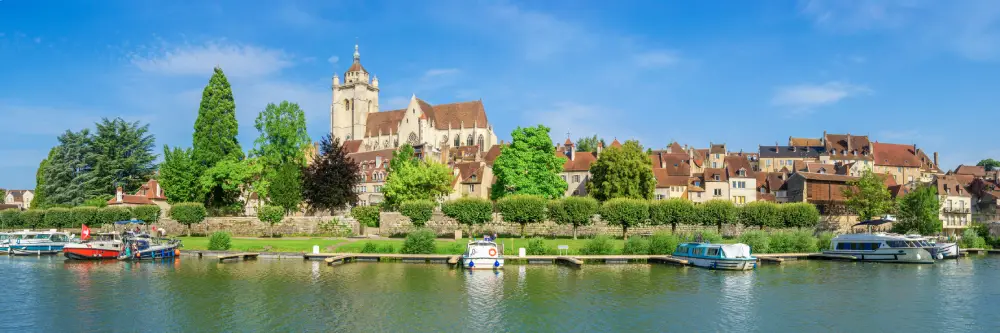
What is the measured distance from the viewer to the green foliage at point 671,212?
62.8 metres

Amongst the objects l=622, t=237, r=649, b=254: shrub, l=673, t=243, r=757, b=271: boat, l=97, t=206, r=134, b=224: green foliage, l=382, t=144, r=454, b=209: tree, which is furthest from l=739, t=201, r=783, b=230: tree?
l=97, t=206, r=134, b=224: green foliage

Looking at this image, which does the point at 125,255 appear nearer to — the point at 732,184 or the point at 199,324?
the point at 199,324

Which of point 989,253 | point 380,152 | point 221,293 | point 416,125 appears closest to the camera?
point 221,293

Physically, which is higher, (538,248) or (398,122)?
(398,122)

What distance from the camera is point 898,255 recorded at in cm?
5031

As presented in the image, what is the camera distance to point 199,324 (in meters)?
26.5

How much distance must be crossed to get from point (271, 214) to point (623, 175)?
32689 millimetres

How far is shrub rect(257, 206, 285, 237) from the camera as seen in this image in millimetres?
63281

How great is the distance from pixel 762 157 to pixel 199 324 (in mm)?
117025

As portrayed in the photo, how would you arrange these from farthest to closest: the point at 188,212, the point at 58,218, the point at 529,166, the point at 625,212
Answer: the point at 529,166
the point at 58,218
the point at 188,212
the point at 625,212

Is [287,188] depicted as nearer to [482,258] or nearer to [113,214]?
[113,214]

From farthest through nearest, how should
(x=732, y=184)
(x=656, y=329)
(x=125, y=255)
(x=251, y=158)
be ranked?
(x=732, y=184) < (x=251, y=158) < (x=125, y=255) < (x=656, y=329)

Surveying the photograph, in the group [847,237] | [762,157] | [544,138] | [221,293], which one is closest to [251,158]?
[544,138]

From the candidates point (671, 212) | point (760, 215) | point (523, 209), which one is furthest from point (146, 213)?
point (760, 215)
